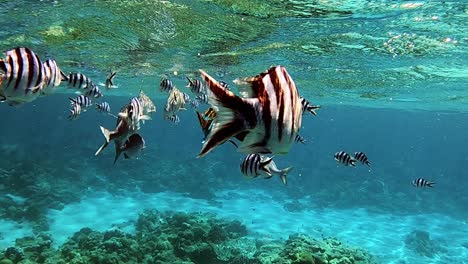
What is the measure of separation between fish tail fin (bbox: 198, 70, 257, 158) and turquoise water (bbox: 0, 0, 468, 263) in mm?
8980

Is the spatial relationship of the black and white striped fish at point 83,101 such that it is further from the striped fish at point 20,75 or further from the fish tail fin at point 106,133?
the striped fish at point 20,75

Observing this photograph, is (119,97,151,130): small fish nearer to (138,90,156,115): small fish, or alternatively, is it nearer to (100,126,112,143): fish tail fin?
(100,126,112,143): fish tail fin

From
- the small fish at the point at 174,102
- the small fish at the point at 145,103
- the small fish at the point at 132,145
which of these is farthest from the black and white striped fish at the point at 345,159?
the small fish at the point at 132,145

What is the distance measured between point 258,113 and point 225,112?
171 millimetres

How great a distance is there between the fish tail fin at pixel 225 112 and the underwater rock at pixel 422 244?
23388 mm

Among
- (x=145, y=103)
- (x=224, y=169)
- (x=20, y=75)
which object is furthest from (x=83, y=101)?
(x=224, y=169)

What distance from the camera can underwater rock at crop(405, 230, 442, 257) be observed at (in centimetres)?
2167

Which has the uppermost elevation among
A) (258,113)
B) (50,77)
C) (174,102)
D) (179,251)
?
(258,113)

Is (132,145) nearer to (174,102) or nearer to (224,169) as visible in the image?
(174,102)

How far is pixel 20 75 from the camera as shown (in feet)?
11.9

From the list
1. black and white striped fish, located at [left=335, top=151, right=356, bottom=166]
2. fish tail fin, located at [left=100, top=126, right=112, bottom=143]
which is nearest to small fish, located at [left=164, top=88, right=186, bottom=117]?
fish tail fin, located at [left=100, top=126, right=112, bottom=143]

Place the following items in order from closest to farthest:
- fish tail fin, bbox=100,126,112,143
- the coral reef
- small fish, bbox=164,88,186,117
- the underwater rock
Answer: fish tail fin, bbox=100,126,112,143, small fish, bbox=164,88,186,117, the coral reef, the underwater rock

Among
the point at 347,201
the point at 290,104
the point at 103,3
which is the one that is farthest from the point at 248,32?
the point at 347,201

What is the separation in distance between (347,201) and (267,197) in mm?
7425
